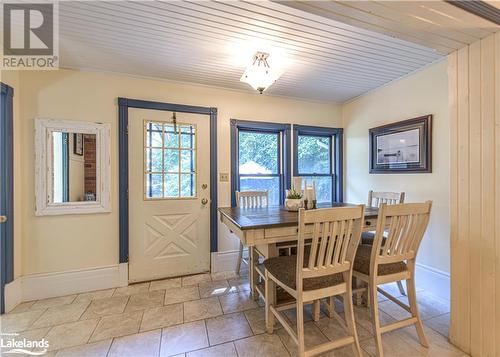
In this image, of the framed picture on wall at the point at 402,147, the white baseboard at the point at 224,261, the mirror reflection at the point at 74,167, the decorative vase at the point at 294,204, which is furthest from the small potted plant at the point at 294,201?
the mirror reflection at the point at 74,167

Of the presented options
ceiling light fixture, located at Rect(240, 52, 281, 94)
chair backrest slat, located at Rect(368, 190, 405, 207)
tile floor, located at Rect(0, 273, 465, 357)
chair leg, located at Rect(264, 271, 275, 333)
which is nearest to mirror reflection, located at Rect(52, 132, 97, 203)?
tile floor, located at Rect(0, 273, 465, 357)

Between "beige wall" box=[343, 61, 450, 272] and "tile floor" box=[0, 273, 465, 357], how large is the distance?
59cm

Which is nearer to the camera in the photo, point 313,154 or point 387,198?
point 387,198

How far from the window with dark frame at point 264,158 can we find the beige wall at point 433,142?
3.61 ft

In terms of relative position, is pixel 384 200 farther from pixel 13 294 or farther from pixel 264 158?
pixel 13 294

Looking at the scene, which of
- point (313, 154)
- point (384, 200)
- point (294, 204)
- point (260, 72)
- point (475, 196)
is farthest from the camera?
point (313, 154)

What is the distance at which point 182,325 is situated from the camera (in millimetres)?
1846

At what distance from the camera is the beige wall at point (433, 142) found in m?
2.26

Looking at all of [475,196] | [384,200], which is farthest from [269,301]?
[384,200]

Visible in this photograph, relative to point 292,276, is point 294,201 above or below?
above

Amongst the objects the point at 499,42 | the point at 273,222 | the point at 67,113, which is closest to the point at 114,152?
the point at 67,113

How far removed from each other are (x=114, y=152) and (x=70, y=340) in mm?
1756

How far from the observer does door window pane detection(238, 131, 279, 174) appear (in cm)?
321

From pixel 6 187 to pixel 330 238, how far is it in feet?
9.16
